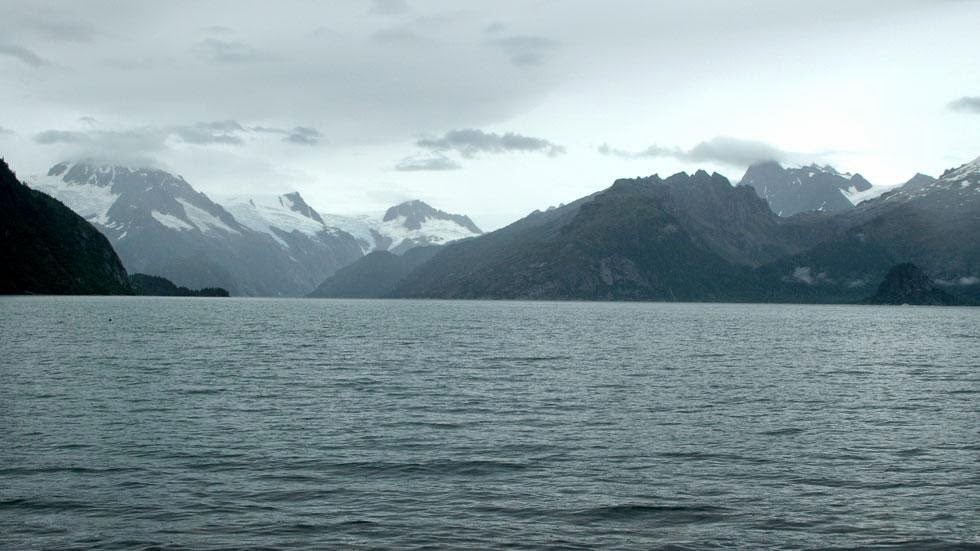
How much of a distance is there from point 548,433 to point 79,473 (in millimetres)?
26229

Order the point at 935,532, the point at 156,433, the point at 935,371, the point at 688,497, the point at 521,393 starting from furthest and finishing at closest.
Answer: the point at 935,371 → the point at 521,393 → the point at 156,433 → the point at 688,497 → the point at 935,532

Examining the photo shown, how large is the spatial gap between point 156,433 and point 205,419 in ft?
17.9

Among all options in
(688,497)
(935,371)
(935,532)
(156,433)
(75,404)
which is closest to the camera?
(935,532)

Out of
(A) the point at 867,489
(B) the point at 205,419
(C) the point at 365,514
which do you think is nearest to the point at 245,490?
(C) the point at 365,514

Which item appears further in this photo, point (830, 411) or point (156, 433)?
point (830, 411)

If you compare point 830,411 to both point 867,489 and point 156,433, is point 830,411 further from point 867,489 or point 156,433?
point 156,433

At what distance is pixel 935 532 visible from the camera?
33.0 meters

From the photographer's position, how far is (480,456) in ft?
152

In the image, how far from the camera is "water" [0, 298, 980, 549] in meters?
32.9

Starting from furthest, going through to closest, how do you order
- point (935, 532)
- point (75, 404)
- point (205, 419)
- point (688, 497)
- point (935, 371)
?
point (935, 371) < point (75, 404) < point (205, 419) < point (688, 497) < point (935, 532)

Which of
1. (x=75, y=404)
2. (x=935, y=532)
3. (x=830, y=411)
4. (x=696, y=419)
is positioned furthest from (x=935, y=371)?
(x=75, y=404)

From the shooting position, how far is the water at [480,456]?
32875mm

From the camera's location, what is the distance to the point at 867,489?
39.7m

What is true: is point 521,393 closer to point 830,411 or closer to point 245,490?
point 830,411
